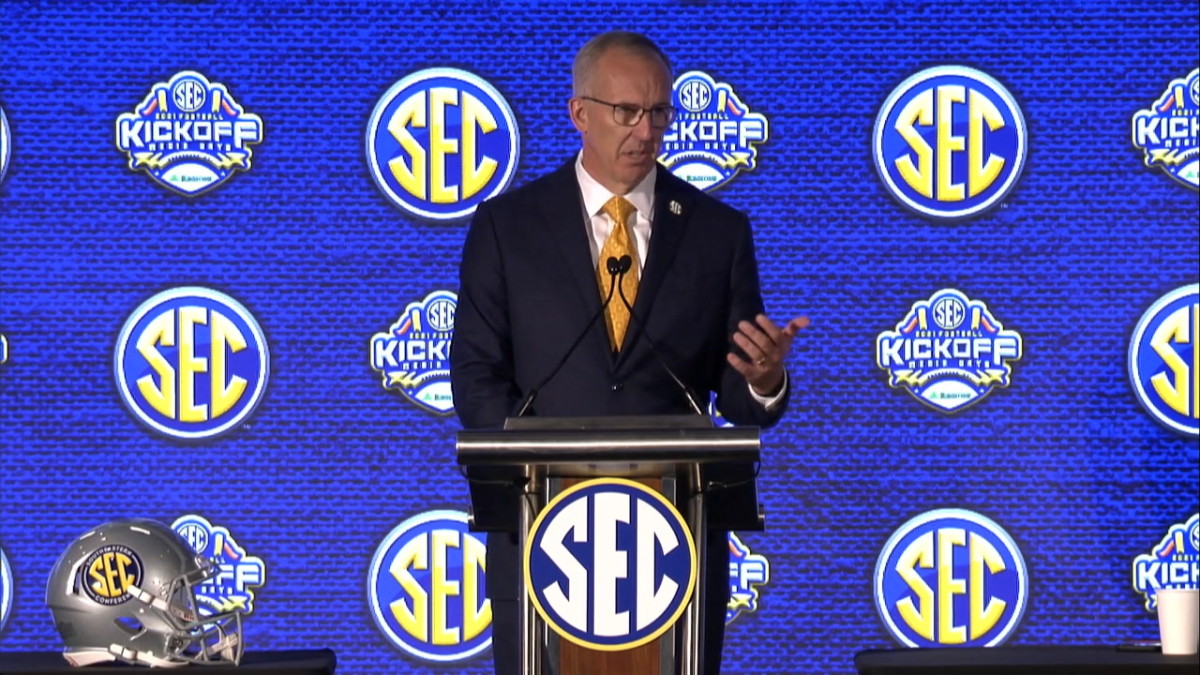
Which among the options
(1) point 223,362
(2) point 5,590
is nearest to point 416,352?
(1) point 223,362

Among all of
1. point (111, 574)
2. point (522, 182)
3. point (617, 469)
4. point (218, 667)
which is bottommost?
point (218, 667)

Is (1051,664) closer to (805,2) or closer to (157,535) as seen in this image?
(157,535)

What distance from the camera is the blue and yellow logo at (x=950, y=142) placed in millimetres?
3961

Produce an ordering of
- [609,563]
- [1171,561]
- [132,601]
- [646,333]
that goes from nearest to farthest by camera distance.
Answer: [609,563] < [646,333] < [132,601] < [1171,561]

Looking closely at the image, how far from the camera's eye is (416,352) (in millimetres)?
3963

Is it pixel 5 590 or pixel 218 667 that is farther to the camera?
pixel 5 590

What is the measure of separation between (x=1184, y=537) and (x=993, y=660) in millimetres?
1543

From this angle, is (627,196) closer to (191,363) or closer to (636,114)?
(636,114)

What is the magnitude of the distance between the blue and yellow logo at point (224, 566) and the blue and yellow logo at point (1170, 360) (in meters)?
2.23

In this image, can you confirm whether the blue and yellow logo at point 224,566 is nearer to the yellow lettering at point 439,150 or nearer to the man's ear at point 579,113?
the yellow lettering at point 439,150

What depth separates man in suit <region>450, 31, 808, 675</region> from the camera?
2617 millimetres

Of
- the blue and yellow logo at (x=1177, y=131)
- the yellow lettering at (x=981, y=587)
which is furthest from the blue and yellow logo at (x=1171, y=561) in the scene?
the blue and yellow logo at (x=1177, y=131)

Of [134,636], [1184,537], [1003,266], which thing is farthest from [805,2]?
[134,636]

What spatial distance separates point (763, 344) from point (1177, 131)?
216cm
